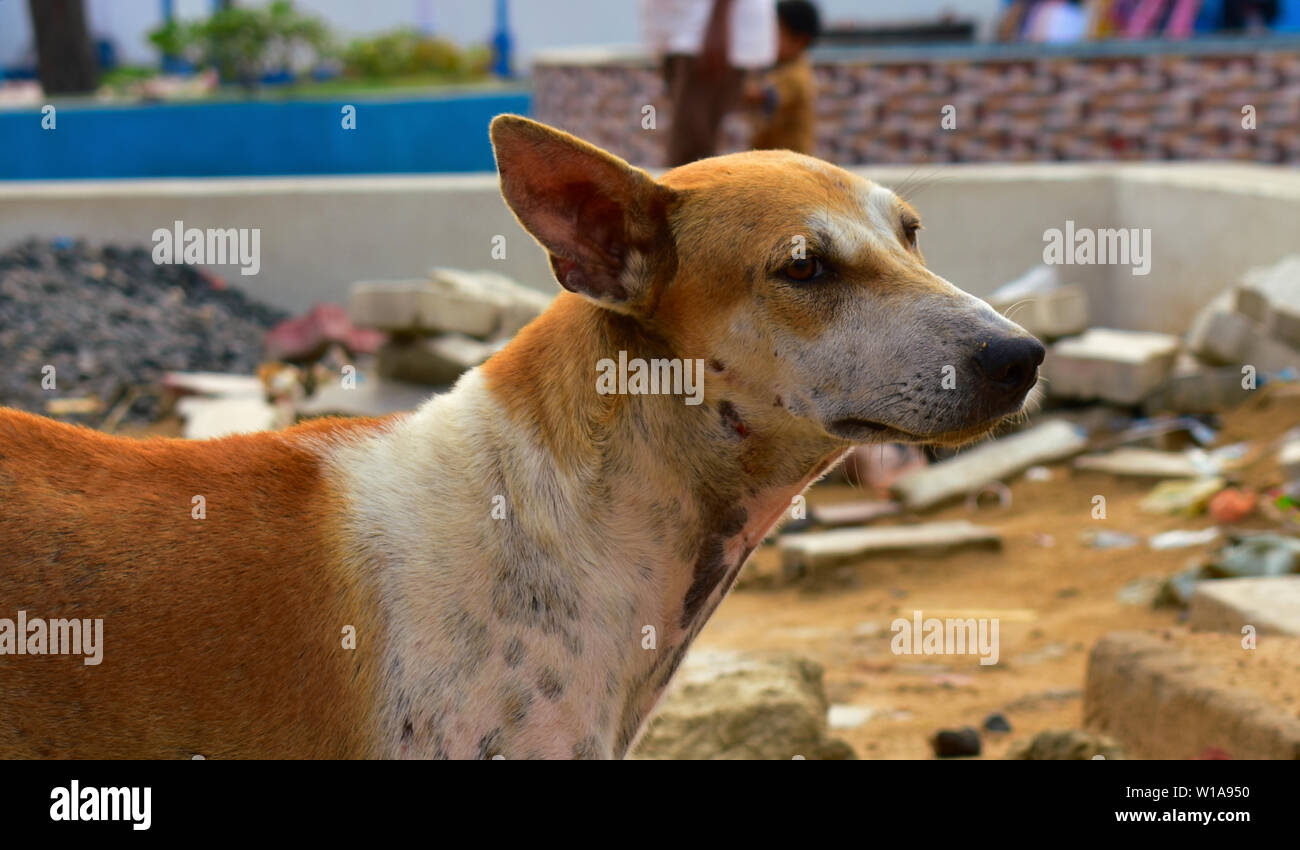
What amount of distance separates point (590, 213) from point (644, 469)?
539 mm

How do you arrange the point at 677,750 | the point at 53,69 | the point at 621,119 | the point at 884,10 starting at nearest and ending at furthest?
the point at 677,750
the point at 621,119
the point at 53,69
the point at 884,10

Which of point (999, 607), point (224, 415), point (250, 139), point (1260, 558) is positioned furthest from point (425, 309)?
point (250, 139)

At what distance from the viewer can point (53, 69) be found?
18.6 m

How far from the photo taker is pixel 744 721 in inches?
171

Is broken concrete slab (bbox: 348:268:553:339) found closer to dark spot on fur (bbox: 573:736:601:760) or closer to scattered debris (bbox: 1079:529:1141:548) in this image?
scattered debris (bbox: 1079:529:1141:548)

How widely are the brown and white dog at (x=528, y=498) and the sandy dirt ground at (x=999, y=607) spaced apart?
2169 millimetres

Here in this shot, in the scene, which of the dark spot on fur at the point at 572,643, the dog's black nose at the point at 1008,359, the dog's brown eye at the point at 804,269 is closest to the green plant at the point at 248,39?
the dog's brown eye at the point at 804,269

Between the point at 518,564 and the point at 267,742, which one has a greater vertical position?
the point at 518,564

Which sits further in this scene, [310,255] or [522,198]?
[310,255]

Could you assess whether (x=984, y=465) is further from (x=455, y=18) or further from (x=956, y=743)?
(x=455, y=18)

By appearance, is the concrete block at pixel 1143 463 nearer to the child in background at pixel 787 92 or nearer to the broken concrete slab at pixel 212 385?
the child in background at pixel 787 92

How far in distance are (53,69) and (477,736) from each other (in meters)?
18.3
